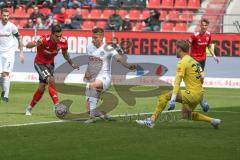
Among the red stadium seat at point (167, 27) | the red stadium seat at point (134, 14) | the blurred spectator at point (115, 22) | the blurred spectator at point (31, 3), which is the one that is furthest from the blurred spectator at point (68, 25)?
the blurred spectator at point (31, 3)

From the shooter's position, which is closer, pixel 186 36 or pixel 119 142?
pixel 119 142

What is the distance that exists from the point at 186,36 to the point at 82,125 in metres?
19.3

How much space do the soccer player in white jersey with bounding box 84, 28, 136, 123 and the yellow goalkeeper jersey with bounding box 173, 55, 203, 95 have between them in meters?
1.81

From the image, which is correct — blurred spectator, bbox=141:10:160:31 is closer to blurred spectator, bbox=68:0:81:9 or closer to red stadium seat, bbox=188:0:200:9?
red stadium seat, bbox=188:0:200:9

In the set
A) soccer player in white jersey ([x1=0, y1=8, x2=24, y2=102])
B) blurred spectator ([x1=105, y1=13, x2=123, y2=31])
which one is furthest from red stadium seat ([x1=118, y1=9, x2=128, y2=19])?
soccer player in white jersey ([x1=0, y1=8, x2=24, y2=102])

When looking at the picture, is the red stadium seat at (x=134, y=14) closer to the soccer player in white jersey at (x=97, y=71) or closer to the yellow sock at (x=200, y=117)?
the soccer player in white jersey at (x=97, y=71)

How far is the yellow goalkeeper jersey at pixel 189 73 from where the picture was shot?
46.8 ft

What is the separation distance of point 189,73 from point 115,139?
2.22 meters

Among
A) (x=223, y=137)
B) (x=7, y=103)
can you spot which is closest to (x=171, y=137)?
(x=223, y=137)

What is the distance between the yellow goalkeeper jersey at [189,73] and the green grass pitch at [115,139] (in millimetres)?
804

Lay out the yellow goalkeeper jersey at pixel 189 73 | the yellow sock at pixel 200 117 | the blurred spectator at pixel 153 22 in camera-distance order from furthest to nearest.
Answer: the blurred spectator at pixel 153 22, the yellow sock at pixel 200 117, the yellow goalkeeper jersey at pixel 189 73

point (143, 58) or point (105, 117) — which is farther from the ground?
point (105, 117)

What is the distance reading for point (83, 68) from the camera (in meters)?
32.9

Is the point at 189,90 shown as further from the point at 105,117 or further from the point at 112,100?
the point at 112,100
